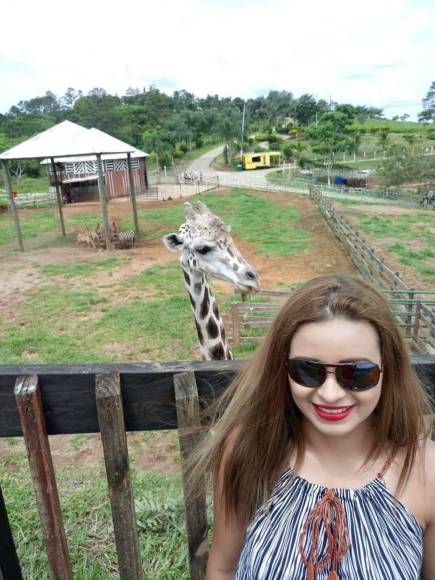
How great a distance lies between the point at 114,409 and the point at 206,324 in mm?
3190

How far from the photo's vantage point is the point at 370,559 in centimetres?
114

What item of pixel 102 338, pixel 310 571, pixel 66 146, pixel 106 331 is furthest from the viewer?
pixel 66 146

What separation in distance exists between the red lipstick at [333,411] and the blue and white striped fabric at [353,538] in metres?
0.20

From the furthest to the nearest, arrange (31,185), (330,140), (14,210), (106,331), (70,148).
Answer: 1. (330,140)
2. (31,185)
3. (14,210)
4. (70,148)
5. (106,331)

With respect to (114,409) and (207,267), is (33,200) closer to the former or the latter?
(207,267)

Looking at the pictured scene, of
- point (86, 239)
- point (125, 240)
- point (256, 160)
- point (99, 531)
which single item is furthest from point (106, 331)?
point (256, 160)

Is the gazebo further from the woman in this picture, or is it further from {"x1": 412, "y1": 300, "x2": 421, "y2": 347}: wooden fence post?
the woman

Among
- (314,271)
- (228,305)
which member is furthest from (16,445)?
(314,271)

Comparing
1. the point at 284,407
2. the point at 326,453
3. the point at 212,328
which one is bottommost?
the point at 212,328

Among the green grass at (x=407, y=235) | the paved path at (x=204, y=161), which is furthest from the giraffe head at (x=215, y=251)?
the paved path at (x=204, y=161)

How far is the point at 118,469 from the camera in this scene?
1392 millimetres

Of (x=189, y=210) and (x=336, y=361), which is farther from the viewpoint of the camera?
(x=189, y=210)

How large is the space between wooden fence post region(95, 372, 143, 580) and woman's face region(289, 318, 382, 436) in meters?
0.51

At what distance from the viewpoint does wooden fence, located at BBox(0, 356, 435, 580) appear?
4.36 feet
